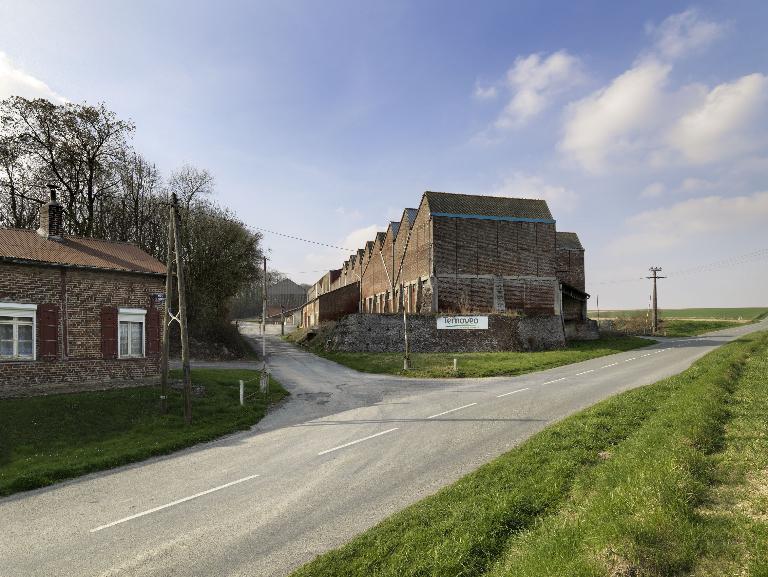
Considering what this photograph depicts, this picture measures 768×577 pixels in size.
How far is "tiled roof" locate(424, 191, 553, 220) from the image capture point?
4234 centimetres

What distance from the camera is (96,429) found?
14.3 m

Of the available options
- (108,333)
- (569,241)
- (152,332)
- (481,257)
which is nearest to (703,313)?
(569,241)

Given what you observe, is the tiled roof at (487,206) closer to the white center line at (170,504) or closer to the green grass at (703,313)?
the white center line at (170,504)

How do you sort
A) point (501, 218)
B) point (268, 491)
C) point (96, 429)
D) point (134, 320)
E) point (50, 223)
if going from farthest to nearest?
point (501, 218), point (50, 223), point (134, 320), point (96, 429), point (268, 491)

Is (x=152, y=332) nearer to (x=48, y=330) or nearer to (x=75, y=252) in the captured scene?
(x=48, y=330)

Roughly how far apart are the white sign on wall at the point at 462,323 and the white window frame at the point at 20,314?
25.9 m

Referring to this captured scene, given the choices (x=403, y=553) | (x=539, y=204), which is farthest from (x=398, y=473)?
(x=539, y=204)

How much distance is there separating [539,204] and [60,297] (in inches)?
1553

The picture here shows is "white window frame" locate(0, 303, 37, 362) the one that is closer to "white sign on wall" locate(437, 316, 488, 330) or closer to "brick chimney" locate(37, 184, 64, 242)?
"brick chimney" locate(37, 184, 64, 242)

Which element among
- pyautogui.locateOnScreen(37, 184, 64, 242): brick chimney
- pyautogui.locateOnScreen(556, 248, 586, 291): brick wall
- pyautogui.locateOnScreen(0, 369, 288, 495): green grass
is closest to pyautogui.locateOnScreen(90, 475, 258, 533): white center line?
pyautogui.locateOnScreen(0, 369, 288, 495): green grass

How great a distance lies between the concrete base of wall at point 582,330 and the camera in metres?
48.7

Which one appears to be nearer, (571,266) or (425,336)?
(425,336)

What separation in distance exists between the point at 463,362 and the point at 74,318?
2108 cm

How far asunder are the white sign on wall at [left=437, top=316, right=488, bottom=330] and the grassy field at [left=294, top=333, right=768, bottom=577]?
25.6 metres
